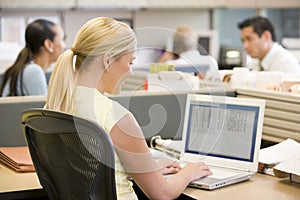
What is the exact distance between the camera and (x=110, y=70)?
173cm

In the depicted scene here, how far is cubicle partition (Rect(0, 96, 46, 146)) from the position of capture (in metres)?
2.23

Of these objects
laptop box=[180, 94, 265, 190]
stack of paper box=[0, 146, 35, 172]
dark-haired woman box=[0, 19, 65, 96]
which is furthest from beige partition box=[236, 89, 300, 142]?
dark-haired woman box=[0, 19, 65, 96]

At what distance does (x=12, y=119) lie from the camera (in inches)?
88.6

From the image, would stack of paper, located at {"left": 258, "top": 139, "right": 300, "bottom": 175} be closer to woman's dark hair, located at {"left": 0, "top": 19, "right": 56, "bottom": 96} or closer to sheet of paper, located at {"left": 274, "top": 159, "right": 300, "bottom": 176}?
sheet of paper, located at {"left": 274, "top": 159, "right": 300, "bottom": 176}

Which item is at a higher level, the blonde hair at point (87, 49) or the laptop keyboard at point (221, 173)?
the blonde hair at point (87, 49)

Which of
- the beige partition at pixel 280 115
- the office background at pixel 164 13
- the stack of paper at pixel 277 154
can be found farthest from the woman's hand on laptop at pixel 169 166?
the office background at pixel 164 13

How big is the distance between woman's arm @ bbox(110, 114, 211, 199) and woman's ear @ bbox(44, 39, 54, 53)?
6.30 ft

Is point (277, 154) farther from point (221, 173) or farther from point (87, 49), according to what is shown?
point (87, 49)

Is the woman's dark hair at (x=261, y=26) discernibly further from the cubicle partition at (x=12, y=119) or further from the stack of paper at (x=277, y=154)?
the cubicle partition at (x=12, y=119)

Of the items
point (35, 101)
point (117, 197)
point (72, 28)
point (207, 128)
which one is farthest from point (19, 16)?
point (117, 197)

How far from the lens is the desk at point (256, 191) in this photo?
175 centimetres

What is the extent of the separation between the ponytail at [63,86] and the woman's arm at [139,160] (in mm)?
216

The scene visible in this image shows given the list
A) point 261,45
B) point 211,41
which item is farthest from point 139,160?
point 211,41

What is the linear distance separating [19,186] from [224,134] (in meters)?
0.74
